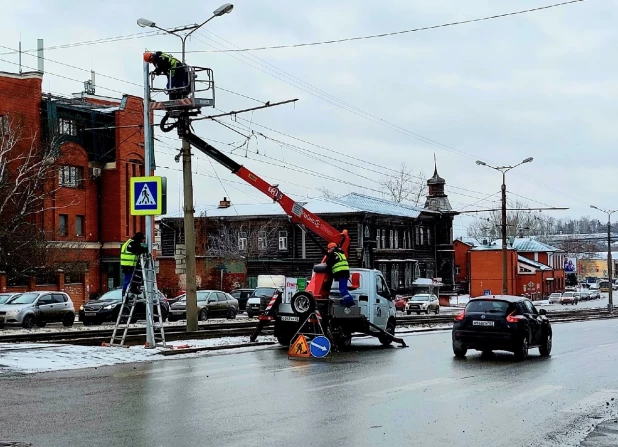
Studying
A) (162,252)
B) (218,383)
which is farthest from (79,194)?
(218,383)

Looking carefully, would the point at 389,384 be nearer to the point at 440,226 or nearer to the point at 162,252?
the point at 162,252

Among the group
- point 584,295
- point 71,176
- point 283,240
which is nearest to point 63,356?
point 71,176

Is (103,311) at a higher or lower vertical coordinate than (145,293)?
lower

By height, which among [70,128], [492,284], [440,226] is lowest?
[492,284]

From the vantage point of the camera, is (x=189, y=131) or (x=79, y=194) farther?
(x=79, y=194)

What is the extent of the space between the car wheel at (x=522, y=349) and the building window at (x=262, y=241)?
5757 cm

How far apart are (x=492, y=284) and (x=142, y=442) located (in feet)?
308

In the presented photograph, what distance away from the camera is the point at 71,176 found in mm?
61469

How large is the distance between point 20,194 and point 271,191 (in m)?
29.1

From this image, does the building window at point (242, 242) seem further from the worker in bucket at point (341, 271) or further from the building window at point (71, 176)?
the worker in bucket at point (341, 271)

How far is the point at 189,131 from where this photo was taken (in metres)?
25.4

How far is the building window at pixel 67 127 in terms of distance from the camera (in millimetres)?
59750

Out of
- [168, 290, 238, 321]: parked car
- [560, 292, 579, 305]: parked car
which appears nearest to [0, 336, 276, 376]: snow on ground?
[168, 290, 238, 321]: parked car

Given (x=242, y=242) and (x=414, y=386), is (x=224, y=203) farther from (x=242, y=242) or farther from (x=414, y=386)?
(x=414, y=386)
